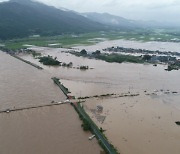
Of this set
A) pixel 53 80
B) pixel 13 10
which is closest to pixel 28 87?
pixel 53 80

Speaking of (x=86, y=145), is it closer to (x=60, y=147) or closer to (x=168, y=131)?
(x=60, y=147)

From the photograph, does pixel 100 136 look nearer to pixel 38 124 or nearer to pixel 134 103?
pixel 38 124

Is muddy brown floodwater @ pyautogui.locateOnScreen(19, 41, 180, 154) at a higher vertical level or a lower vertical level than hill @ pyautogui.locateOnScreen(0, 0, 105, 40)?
lower

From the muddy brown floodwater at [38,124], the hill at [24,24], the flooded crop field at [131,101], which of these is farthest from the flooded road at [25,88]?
the hill at [24,24]

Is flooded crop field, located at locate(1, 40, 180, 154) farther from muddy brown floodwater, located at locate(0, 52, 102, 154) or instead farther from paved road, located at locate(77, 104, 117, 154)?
muddy brown floodwater, located at locate(0, 52, 102, 154)

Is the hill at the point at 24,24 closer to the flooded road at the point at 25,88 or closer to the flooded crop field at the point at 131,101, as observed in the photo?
the flooded road at the point at 25,88

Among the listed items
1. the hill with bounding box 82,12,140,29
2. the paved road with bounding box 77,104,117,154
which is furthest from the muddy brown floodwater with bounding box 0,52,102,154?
the hill with bounding box 82,12,140,29
